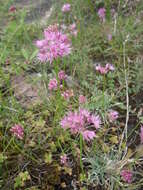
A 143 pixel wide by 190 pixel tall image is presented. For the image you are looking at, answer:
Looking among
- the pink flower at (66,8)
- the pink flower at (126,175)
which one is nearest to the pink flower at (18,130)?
the pink flower at (126,175)

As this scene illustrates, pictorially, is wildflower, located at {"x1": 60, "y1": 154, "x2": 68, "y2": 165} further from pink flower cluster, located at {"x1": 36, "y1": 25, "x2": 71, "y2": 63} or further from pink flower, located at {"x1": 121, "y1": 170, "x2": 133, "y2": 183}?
pink flower cluster, located at {"x1": 36, "y1": 25, "x2": 71, "y2": 63}

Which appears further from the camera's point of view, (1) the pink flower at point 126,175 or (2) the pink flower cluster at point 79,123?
(1) the pink flower at point 126,175

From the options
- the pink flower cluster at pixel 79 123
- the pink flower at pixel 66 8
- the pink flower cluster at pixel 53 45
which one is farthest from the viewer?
the pink flower at pixel 66 8

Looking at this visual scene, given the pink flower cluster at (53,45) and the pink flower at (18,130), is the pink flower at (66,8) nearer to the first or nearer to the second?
the pink flower cluster at (53,45)

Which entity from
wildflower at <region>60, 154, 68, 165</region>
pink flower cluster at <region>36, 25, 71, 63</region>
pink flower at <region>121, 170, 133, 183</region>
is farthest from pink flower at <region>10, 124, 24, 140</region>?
pink flower at <region>121, 170, 133, 183</region>

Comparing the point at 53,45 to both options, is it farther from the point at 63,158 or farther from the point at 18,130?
the point at 63,158

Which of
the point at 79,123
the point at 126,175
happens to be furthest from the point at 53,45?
the point at 126,175

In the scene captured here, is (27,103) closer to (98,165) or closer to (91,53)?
(98,165)

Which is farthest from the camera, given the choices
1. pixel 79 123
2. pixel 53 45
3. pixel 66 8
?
pixel 66 8
